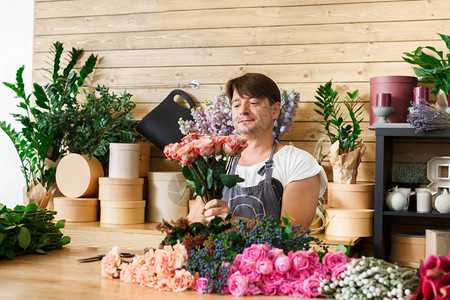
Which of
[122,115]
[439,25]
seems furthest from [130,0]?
[439,25]

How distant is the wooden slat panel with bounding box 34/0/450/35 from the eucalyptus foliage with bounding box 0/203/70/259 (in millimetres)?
2376

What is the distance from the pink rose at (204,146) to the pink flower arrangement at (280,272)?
380 mm

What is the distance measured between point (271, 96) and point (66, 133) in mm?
2035

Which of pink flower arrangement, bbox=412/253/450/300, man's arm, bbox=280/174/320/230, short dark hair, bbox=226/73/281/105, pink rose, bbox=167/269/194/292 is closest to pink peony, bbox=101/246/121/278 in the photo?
pink rose, bbox=167/269/194/292

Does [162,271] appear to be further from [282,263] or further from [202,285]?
[282,263]

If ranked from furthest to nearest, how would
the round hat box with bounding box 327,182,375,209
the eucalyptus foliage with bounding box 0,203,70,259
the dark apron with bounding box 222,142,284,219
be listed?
the round hat box with bounding box 327,182,375,209 → the dark apron with bounding box 222,142,284,219 → the eucalyptus foliage with bounding box 0,203,70,259

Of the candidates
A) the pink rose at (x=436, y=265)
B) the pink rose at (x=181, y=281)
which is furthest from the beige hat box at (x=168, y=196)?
the pink rose at (x=436, y=265)

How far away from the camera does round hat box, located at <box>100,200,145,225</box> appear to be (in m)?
3.78

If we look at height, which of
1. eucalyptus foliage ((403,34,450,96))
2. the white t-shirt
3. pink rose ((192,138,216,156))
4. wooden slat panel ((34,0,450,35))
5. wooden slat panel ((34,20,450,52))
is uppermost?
wooden slat panel ((34,0,450,35))

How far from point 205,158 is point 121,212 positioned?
7.08 feet

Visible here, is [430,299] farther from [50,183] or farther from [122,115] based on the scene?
[50,183]

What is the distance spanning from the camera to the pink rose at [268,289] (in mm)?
1438

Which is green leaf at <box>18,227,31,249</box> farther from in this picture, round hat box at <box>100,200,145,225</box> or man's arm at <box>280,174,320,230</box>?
round hat box at <box>100,200,145,225</box>

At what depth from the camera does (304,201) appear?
2443 millimetres
